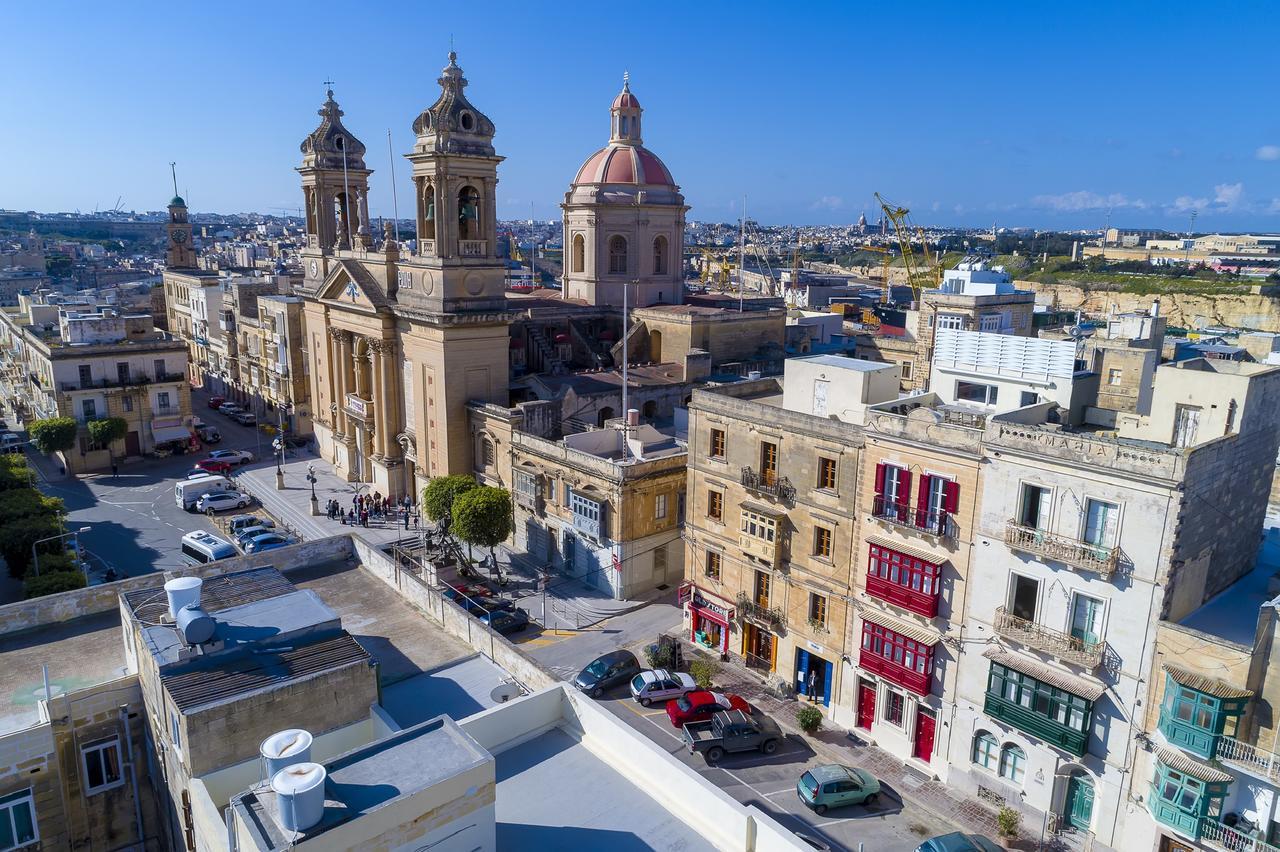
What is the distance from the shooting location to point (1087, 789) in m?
22.1

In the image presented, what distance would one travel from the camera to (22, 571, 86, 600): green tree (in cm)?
2766

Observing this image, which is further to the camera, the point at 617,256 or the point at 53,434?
the point at 617,256

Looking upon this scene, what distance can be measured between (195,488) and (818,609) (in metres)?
36.8

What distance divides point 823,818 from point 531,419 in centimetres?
2409

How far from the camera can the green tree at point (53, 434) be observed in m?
50.6

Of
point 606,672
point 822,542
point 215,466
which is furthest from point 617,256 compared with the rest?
point 606,672

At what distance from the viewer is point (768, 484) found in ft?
97.5

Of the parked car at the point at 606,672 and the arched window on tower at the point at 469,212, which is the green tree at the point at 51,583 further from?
the arched window on tower at the point at 469,212

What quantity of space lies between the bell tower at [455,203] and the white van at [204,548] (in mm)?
15424

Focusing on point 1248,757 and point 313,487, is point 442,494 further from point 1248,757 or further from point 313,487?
point 1248,757

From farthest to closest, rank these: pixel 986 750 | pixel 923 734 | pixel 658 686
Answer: pixel 658 686
pixel 923 734
pixel 986 750

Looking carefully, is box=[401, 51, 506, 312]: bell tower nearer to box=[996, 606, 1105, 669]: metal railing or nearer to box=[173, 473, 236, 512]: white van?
box=[173, 473, 236, 512]: white van

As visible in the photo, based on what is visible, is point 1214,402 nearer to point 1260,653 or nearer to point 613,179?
point 1260,653

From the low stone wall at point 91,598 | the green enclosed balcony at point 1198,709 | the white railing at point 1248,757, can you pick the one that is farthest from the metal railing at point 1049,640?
the low stone wall at point 91,598
